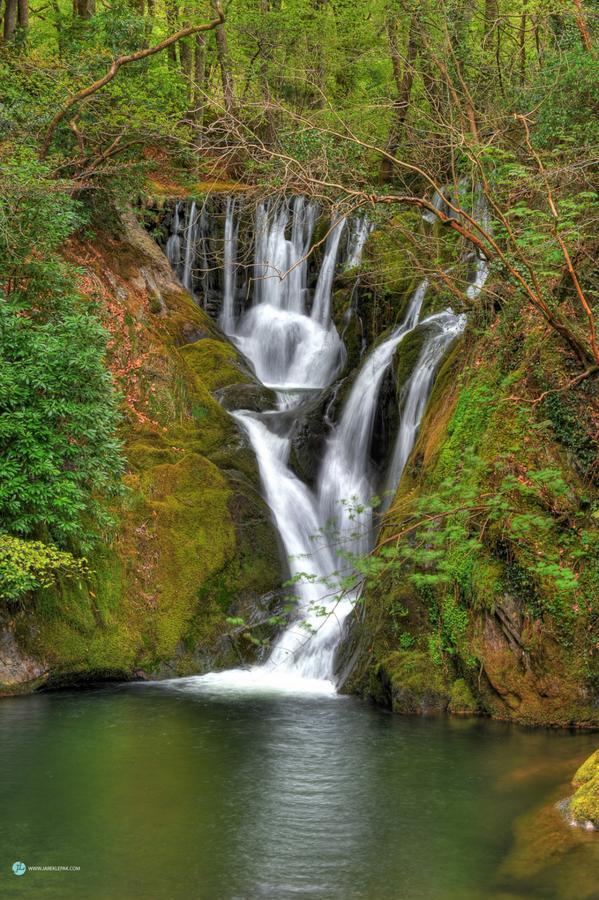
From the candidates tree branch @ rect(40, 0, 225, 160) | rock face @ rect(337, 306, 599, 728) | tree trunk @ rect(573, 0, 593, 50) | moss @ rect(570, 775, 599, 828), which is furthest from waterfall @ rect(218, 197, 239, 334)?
moss @ rect(570, 775, 599, 828)

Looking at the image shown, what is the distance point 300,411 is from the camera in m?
14.8

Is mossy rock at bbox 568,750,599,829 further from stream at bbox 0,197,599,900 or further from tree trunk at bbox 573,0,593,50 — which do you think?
tree trunk at bbox 573,0,593,50

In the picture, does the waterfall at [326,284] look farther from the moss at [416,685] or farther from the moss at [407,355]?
the moss at [416,685]

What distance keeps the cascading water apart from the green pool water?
137cm

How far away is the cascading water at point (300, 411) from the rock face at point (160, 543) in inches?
19.6

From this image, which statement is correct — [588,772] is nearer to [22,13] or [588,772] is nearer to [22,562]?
[22,562]

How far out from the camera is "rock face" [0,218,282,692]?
35.6ft

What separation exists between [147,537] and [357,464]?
375 cm

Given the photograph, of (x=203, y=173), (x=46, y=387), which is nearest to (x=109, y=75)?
(x=203, y=173)

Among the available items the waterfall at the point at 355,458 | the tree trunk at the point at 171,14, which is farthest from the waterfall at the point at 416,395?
the tree trunk at the point at 171,14

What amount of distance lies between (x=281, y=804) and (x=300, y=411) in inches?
341

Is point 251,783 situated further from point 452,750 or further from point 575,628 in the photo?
point 575,628

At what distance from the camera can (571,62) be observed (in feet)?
35.3

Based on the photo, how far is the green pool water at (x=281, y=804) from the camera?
18.0ft
